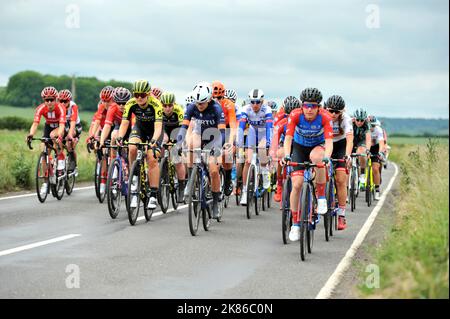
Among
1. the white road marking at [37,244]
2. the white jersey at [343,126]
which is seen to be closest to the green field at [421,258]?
the white jersey at [343,126]

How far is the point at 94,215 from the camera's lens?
14.6 meters

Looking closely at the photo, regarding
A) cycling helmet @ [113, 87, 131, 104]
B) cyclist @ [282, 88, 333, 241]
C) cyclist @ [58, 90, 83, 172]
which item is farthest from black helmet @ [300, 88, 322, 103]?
cyclist @ [58, 90, 83, 172]

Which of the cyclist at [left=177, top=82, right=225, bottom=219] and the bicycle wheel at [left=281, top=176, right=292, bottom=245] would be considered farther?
the cyclist at [left=177, top=82, right=225, bottom=219]

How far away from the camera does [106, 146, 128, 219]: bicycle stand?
43.7 feet

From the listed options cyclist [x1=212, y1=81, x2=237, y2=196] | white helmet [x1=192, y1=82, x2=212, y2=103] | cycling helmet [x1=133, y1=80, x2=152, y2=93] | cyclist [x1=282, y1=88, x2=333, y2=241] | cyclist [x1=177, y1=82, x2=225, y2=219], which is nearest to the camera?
cyclist [x1=282, y1=88, x2=333, y2=241]

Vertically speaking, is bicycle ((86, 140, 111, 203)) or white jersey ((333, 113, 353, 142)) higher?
white jersey ((333, 113, 353, 142))

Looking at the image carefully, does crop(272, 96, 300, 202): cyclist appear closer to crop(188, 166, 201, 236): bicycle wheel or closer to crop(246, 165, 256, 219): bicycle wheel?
crop(246, 165, 256, 219): bicycle wheel

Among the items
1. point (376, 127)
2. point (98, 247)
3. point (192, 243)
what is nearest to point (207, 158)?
point (192, 243)

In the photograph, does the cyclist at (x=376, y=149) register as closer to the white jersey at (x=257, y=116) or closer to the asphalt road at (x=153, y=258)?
the white jersey at (x=257, y=116)

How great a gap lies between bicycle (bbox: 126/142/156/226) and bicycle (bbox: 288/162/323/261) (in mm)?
3297

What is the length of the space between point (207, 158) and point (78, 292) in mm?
5278

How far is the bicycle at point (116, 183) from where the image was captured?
13328mm

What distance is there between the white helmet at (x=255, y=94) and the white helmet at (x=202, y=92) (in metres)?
3.59

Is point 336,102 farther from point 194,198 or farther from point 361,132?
point 361,132
